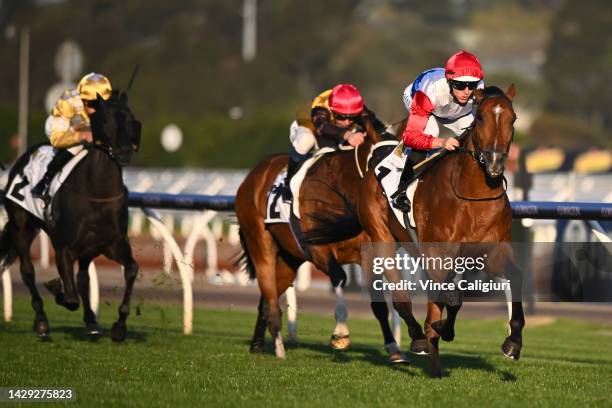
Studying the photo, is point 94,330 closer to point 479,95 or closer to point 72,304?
point 72,304

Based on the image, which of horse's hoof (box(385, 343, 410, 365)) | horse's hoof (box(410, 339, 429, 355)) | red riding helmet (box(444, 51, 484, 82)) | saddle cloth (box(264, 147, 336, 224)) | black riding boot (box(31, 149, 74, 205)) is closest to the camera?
red riding helmet (box(444, 51, 484, 82))

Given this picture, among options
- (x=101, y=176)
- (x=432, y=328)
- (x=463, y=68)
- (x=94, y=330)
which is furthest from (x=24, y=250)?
(x=463, y=68)

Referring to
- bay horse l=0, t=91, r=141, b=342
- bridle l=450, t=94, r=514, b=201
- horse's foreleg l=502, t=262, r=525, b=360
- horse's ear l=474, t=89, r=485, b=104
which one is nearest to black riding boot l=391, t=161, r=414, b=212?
bridle l=450, t=94, r=514, b=201

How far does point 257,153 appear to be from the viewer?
38188 mm

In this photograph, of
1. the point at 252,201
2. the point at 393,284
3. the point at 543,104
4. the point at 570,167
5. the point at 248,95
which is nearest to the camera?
the point at 393,284

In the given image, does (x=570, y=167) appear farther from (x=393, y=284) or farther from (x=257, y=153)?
(x=393, y=284)

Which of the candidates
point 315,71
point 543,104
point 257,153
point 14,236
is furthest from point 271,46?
point 14,236

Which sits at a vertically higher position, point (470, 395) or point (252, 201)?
point (252, 201)

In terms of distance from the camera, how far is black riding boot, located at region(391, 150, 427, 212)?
8.31m

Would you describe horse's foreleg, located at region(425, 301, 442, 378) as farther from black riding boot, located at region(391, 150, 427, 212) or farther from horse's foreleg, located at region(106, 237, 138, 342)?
horse's foreleg, located at region(106, 237, 138, 342)

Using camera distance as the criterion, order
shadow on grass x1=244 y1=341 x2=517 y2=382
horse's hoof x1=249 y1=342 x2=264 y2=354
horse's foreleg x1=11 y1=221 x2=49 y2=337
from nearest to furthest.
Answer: shadow on grass x1=244 y1=341 x2=517 y2=382
horse's hoof x1=249 y1=342 x2=264 y2=354
horse's foreleg x1=11 y1=221 x2=49 y2=337

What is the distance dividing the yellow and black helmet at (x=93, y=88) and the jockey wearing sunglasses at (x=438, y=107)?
3.03m

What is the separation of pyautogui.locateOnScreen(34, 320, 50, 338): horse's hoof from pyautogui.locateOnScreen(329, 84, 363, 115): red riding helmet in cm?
280

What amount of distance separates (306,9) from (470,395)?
58.3 m
